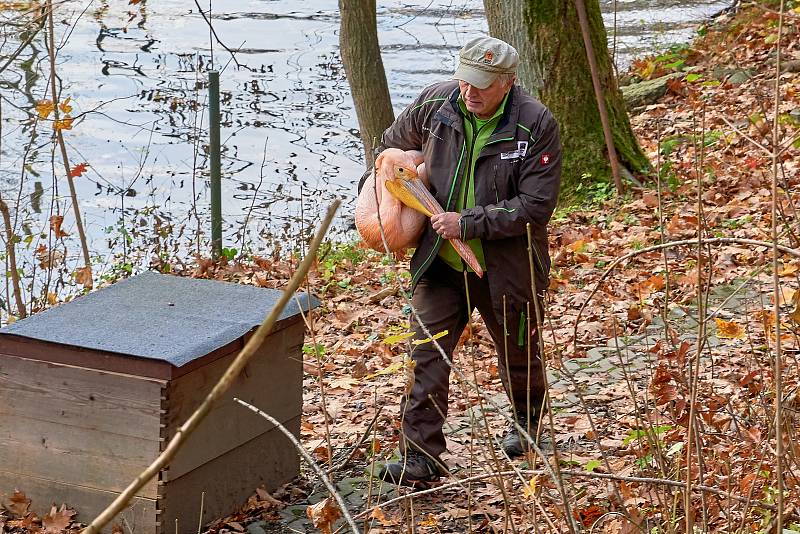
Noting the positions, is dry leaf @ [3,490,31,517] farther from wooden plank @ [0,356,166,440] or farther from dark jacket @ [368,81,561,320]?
dark jacket @ [368,81,561,320]

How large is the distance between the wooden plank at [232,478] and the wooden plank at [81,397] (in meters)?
0.33

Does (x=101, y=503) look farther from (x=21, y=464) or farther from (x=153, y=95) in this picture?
(x=153, y=95)

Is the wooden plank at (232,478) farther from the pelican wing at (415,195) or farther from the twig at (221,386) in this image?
the twig at (221,386)

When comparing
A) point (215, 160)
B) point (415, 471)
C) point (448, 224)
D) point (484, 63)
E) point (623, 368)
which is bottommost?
point (415, 471)

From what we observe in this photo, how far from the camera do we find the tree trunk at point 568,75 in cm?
937

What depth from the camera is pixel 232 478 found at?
4840 mm

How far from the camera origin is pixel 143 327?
4.62 meters

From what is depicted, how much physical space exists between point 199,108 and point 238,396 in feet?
35.2

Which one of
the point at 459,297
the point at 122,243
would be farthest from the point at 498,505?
the point at 122,243

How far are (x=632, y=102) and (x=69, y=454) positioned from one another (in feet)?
34.2

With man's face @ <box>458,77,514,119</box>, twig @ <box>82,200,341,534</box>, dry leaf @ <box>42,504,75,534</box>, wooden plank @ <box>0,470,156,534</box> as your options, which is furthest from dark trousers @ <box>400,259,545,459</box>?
twig @ <box>82,200,341,534</box>

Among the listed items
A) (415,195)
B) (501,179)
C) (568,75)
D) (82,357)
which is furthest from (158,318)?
(568,75)

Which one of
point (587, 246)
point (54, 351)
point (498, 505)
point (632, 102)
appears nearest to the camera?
point (54, 351)

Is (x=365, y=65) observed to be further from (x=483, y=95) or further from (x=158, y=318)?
(x=158, y=318)
